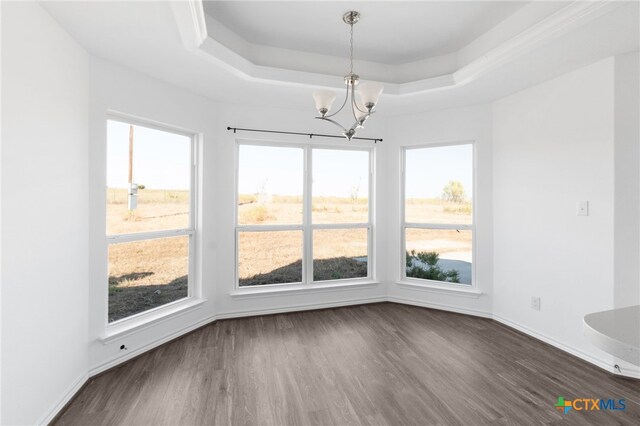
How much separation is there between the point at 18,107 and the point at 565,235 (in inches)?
165

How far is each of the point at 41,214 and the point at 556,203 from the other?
411 cm

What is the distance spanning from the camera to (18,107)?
1685 millimetres

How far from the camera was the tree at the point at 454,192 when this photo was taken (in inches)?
155

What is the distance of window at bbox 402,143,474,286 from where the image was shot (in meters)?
3.91

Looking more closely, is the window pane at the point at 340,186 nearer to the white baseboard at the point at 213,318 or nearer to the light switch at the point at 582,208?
the white baseboard at the point at 213,318

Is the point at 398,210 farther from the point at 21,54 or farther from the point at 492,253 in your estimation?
the point at 21,54

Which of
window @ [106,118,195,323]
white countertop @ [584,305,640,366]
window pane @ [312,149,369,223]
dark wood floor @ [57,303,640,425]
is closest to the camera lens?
white countertop @ [584,305,640,366]

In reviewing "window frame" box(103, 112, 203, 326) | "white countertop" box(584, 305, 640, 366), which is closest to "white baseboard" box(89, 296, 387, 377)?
"window frame" box(103, 112, 203, 326)

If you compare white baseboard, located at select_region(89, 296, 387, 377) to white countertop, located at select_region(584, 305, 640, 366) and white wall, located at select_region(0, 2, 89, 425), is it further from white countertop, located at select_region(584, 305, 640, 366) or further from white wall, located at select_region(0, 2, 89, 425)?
white countertop, located at select_region(584, 305, 640, 366)

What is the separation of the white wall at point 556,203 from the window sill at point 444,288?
0.26 m

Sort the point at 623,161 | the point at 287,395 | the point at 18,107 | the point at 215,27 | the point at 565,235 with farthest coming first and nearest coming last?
the point at 565,235
the point at 215,27
the point at 623,161
the point at 287,395
the point at 18,107

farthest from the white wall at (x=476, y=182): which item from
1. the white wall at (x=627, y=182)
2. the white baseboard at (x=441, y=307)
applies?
the white wall at (x=627, y=182)

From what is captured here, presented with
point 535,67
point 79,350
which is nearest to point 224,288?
point 79,350

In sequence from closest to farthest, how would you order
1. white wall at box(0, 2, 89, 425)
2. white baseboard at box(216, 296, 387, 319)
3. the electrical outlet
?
1. white wall at box(0, 2, 89, 425)
2. the electrical outlet
3. white baseboard at box(216, 296, 387, 319)
